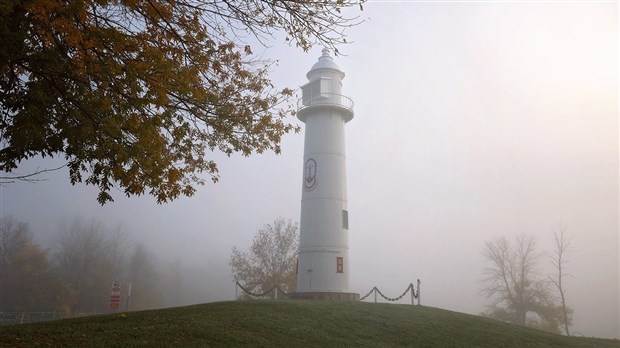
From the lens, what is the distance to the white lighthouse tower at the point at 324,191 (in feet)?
76.5

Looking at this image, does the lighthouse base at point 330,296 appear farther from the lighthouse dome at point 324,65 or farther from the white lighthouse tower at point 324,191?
the lighthouse dome at point 324,65

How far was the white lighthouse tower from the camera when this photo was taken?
76.5 feet

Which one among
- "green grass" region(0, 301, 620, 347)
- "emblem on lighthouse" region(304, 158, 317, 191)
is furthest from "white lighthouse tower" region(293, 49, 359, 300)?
"green grass" region(0, 301, 620, 347)

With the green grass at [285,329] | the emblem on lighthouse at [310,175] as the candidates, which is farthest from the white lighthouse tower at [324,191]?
the green grass at [285,329]

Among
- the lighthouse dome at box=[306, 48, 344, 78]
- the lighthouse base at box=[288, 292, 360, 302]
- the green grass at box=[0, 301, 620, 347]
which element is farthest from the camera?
the lighthouse dome at box=[306, 48, 344, 78]

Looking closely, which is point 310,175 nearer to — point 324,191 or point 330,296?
point 324,191

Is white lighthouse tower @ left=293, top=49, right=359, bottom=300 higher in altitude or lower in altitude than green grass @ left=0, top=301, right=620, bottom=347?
higher

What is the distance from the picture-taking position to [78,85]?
24.8 ft

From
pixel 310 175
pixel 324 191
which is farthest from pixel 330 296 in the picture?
pixel 310 175

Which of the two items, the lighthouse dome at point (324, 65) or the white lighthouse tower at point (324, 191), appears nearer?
the white lighthouse tower at point (324, 191)

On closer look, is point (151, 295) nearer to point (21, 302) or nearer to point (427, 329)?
point (21, 302)

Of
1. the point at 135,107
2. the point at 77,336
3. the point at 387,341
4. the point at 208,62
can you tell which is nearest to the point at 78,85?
the point at 135,107

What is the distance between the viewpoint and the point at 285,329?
11656 mm

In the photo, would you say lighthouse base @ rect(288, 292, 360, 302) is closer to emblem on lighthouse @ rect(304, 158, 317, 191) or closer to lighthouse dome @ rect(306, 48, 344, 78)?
emblem on lighthouse @ rect(304, 158, 317, 191)
